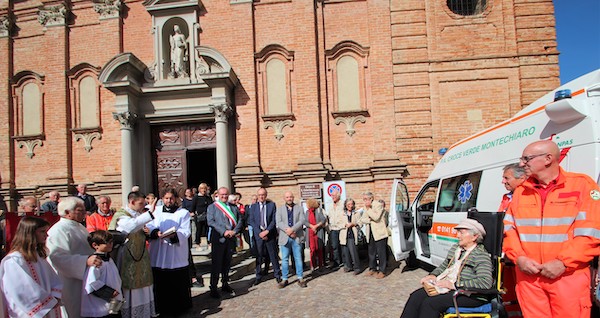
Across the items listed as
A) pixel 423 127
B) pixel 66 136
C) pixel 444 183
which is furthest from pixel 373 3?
pixel 66 136

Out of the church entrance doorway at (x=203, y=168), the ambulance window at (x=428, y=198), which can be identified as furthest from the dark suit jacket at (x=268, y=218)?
the church entrance doorway at (x=203, y=168)

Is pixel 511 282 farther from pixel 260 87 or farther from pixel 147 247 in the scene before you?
pixel 260 87

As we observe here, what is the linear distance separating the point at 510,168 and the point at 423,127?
797 cm

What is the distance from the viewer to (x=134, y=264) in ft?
18.3

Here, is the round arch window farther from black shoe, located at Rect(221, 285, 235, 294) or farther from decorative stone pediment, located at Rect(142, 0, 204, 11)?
black shoe, located at Rect(221, 285, 235, 294)

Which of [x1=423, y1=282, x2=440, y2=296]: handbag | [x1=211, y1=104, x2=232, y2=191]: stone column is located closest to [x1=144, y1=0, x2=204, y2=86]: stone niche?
[x1=211, y1=104, x2=232, y2=191]: stone column

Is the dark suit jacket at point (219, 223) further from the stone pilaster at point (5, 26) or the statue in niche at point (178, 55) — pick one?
the stone pilaster at point (5, 26)

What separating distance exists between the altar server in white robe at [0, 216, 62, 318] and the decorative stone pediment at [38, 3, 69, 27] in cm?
1229

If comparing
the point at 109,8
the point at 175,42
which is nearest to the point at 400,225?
the point at 175,42

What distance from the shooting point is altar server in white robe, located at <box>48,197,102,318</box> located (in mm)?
4383

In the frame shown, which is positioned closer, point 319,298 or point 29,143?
point 319,298

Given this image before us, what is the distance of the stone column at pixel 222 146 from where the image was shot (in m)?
12.4

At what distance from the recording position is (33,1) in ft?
47.1

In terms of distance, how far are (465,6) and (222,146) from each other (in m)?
8.52
